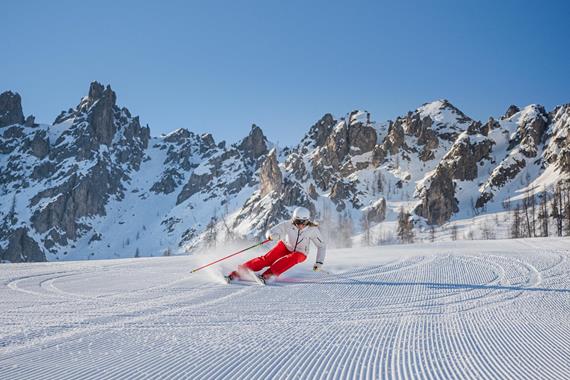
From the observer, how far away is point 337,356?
374 cm

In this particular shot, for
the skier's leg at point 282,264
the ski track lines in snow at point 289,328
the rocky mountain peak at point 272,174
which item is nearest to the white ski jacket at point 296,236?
the skier's leg at point 282,264

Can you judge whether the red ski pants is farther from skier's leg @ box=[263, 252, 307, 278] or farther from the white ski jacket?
the white ski jacket

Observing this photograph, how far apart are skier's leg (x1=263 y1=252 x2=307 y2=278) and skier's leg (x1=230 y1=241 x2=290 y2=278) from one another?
0.22 m

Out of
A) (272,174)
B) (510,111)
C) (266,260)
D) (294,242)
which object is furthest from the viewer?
(510,111)

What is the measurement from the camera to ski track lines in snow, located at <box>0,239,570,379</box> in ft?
11.2

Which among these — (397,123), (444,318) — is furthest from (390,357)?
(397,123)

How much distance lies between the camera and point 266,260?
9.12 m

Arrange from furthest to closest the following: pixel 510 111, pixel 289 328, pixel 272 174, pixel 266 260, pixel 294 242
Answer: pixel 510 111 → pixel 272 174 → pixel 294 242 → pixel 266 260 → pixel 289 328

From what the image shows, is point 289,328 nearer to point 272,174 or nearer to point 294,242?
point 294,242

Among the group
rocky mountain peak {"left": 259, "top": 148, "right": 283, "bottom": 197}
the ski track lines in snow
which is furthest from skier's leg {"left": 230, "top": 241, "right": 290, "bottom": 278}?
rocky mountain peak {"left": 259, "top": 148, "right": 283, "bottom": 197}

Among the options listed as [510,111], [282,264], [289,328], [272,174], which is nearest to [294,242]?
[282,264]

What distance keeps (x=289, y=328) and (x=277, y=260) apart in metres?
A: 4.41

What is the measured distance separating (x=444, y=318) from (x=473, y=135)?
16593 cm

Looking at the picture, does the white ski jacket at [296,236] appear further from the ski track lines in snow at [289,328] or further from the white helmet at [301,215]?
the ski track lines in snow at [289,328]
